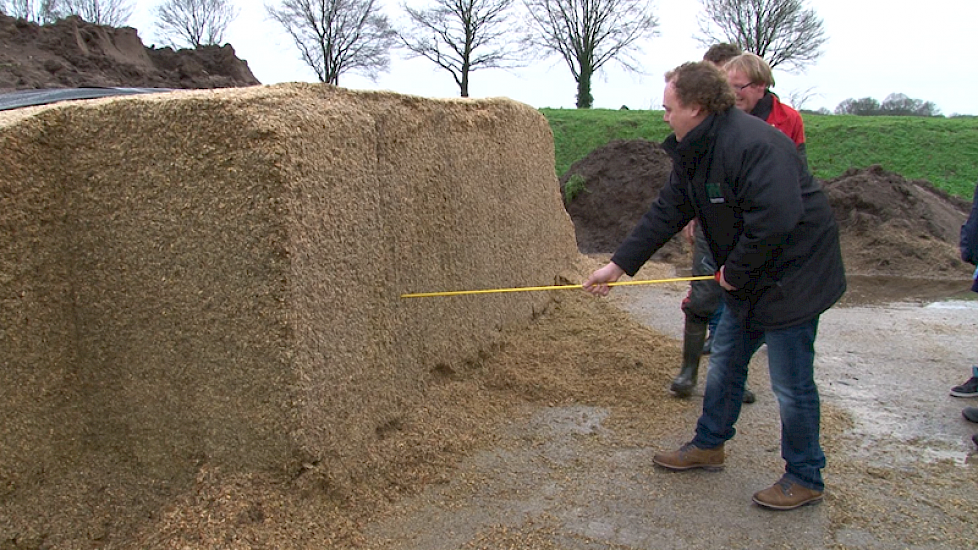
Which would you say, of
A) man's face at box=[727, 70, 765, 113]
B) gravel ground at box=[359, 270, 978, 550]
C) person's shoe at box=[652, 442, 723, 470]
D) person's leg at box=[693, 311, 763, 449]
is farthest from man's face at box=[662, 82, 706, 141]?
gravel ground at box=[359, 270, 978, 550]

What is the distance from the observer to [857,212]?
11422 millimetres

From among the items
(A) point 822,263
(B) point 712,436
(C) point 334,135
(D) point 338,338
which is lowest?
(B) point 712,436

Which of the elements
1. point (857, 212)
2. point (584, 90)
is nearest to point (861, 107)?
point (584, 90)

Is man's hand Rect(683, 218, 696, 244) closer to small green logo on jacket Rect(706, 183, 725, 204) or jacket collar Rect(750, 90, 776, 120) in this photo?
jacket collar Rect(750, 90, 776, 120)

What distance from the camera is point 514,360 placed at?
14.9 feet

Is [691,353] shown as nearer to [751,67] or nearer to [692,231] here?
[692,231]

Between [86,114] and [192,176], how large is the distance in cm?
52

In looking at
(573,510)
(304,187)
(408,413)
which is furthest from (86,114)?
(573,510)

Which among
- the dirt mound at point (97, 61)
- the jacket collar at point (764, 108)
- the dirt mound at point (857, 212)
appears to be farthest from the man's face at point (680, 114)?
the dirt mound at point (97, 61)

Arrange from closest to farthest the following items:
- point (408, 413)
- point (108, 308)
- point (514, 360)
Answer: point (108, 308), point (408, 413), point (514, 360)

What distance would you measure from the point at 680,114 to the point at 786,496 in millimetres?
1576

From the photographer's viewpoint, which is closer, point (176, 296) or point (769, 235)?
point (769, 235)

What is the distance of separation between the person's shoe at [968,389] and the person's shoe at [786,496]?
1.93 metres

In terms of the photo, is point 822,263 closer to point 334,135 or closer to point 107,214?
point 334,135
